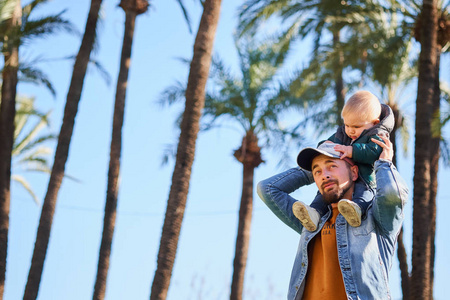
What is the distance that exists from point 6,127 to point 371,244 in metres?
11.7

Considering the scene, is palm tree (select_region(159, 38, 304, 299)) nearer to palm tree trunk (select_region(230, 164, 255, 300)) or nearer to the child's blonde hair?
palm tree trunk (select_region(230, 164, 255, 300))

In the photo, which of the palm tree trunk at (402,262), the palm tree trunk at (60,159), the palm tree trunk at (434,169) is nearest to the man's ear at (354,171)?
the palm tree trunk at (60,159)

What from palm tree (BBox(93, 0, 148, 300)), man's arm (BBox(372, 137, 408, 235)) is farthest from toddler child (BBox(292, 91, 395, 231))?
palm tree (BBox(93, 0, 148, 300))

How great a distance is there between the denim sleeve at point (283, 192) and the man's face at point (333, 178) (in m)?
0.22

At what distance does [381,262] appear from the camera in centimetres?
374

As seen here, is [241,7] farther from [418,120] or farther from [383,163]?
[383,163]

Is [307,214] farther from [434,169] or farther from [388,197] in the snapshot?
[434,169]

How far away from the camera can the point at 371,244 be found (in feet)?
12.2

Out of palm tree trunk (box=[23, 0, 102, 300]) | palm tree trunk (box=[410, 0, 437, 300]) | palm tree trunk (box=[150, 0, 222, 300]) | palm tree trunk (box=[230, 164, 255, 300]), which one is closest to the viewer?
palm tree trunk (box=[150, 0, 222, 300])

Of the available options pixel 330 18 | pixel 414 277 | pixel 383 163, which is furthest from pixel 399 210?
pixel 330 18

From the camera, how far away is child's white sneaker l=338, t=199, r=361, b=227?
11.9ft

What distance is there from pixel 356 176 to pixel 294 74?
1382 centimetres

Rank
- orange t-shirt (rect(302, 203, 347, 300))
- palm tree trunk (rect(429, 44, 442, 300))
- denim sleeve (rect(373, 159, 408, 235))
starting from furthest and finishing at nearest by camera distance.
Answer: palm tree trunk (rect(429, 44, 442, 300)), orange t-shirt (rect(302, 203, 347, 300)), denim sleeve (rect(373, 159, 408, 235))

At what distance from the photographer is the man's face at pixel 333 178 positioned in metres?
3.88
